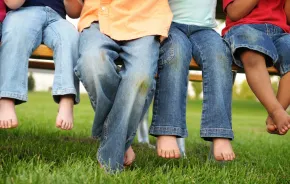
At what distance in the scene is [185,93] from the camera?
98.1 inches

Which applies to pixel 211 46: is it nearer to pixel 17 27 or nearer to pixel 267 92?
pixel 267 92

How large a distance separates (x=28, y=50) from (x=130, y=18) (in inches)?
22.4

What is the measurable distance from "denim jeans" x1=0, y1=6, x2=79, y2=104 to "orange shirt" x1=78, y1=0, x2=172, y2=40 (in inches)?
6.2

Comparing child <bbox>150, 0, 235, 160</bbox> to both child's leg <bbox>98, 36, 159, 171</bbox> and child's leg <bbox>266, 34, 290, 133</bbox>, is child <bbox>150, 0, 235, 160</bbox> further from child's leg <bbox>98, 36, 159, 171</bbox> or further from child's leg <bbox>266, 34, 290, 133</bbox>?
child's leg <bbox>266, 34, 290, 133</bbox>

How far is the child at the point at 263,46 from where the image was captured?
2467 millimetres

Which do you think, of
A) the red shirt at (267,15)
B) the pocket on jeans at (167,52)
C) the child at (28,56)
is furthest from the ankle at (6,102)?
the red shirt at (267,15)

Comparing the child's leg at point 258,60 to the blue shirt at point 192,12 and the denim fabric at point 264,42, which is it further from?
the blue shirt at point 192,12

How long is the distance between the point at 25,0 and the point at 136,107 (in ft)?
3.11

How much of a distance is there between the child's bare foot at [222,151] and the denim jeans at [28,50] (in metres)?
0.78

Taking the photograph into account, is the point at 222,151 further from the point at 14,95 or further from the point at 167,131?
the point at 14,95

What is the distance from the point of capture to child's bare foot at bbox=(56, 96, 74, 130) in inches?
91.9

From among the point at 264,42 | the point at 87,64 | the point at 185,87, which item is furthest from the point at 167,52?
the point at 264,42

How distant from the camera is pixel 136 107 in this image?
7.47 feet

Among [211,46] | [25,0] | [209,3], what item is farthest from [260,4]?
A: [25,0]
